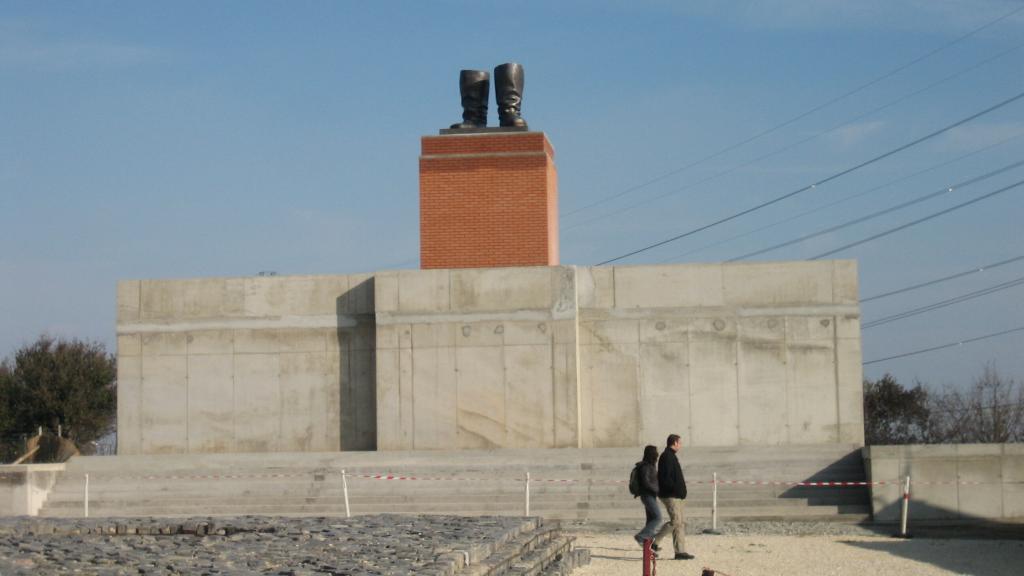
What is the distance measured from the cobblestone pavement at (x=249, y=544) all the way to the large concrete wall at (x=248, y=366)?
1113 centimetres

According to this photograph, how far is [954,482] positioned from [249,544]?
45.8 ft

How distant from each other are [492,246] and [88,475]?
9530 millimetres

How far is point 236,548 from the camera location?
14711mm

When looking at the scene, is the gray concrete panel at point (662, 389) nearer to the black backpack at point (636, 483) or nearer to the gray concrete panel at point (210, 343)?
the gray concrete panel at point (210, 343)

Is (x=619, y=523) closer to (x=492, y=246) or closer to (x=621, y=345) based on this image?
(x=621, y=345)

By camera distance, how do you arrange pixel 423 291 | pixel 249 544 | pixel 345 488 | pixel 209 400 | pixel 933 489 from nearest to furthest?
1. pixel 249 544
2. pixel 933 489
3. pixel 345 488
4. pixel 423 291
5. pixel 209 400

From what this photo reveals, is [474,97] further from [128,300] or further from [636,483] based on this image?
[636,483]

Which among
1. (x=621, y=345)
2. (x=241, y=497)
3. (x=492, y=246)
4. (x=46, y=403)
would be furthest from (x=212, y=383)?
(x=46, y=403)

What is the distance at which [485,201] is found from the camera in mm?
31531

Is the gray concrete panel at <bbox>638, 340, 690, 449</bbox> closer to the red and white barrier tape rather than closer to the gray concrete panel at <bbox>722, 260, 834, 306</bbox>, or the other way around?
the gray concrete panel at <bbox>722, 260, 834, 306</bbox>

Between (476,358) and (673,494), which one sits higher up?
(476,358)

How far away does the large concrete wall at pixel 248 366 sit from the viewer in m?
31.0

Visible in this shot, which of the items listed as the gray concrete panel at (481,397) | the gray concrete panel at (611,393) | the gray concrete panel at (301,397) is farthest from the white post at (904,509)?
the gray concrete panel at (301,397)

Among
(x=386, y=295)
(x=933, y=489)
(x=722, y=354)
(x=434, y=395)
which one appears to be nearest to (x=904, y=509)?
(x=933, y=489)
